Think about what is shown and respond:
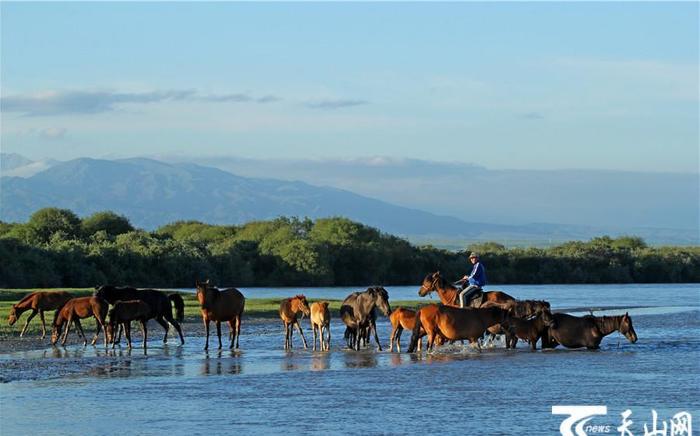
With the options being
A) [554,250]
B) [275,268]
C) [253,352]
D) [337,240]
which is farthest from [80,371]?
[554,250]

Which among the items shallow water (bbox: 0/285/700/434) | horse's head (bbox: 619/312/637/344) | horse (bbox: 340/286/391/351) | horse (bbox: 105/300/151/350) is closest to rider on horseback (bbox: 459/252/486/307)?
shallow water (bbox: 0/285/700/434)

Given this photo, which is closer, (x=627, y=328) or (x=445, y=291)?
(x=627, y=328)

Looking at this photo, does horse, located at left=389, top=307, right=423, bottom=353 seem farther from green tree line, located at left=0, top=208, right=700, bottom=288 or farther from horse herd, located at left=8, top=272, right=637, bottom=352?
green tree line, located at left=0, top=208, right=700, bottom=288

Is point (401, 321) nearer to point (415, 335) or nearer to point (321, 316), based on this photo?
point (415, 335)

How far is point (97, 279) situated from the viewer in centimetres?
5816

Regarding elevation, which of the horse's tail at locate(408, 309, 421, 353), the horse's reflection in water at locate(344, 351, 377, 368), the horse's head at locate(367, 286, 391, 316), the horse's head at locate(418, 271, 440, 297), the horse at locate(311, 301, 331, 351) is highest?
the horse's head at locate(418, 271, 440, 297)

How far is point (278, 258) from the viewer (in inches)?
2904

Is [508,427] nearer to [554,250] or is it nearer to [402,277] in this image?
[402,277]

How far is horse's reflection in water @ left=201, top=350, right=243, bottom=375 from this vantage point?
21297mm

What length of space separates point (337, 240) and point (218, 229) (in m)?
16.3

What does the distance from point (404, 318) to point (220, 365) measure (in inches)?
180

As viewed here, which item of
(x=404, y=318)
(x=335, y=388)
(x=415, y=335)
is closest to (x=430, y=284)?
(x=404, y=318)

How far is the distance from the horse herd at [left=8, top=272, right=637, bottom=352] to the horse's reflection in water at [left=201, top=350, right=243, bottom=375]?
5.39 ft

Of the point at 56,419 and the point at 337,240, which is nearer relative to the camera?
the point at 56,419
